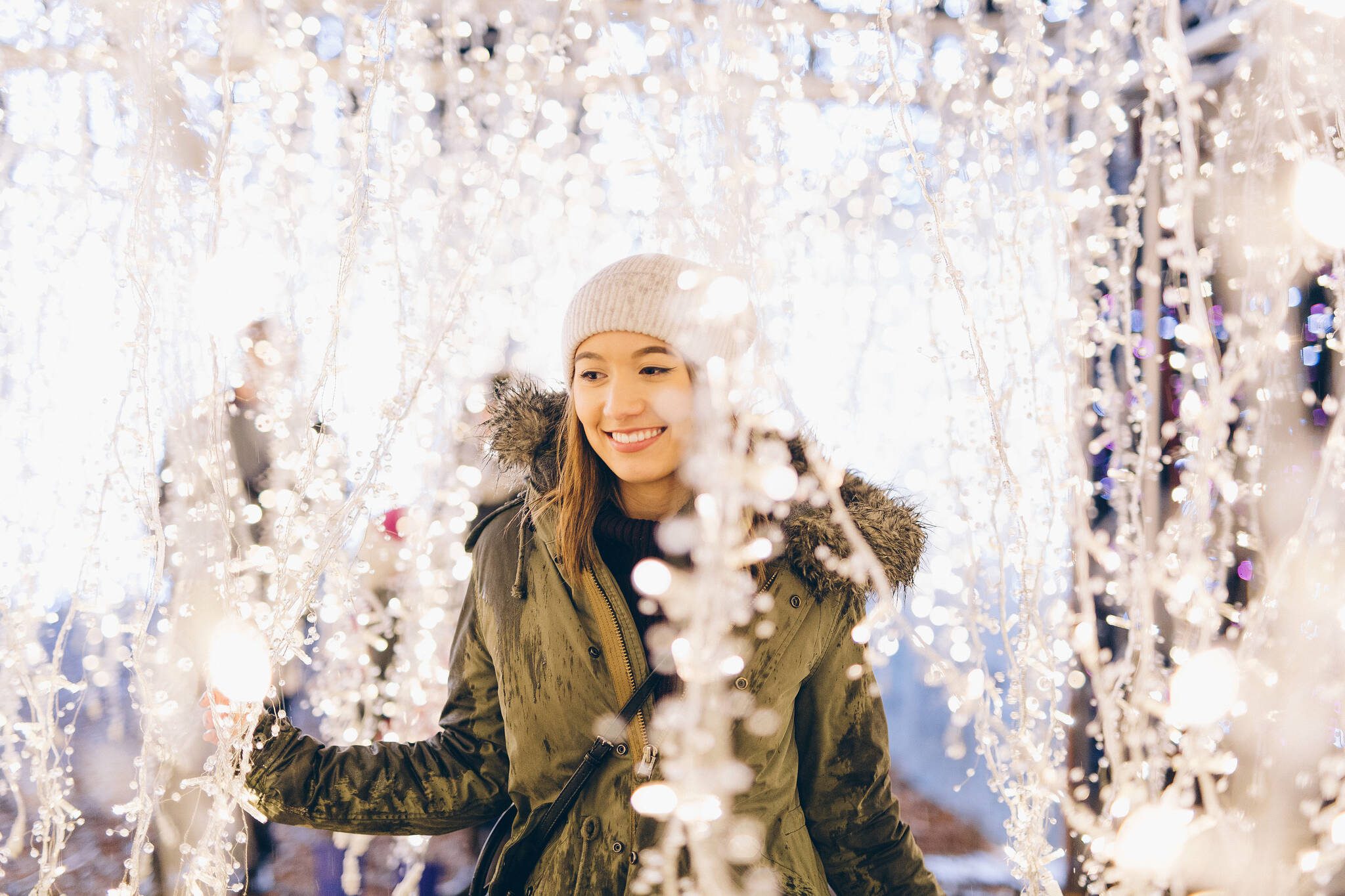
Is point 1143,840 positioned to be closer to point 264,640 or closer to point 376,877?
point 264,640

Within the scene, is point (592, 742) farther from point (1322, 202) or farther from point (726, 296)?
point (1322, 202)

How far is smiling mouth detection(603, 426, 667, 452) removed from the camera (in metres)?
0.99

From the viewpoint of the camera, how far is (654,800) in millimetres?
938

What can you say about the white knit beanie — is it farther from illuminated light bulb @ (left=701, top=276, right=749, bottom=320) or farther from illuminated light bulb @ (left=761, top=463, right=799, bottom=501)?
illuminated light bulb @ (left=761, top=463, right=799, bottom=501)

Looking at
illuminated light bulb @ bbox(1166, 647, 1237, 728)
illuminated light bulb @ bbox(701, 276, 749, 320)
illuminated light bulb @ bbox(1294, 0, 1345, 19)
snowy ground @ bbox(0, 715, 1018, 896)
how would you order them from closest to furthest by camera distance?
illuminated light bulb @ bbox(1294, 0, 1345, 19), illuminated light bulb @ bbox(701, 276, 749, 320), illuminated light bulb @ bbox(1166, 647, 1237, 728), snowy ground @ bbox(0, 715, 1018, 896)

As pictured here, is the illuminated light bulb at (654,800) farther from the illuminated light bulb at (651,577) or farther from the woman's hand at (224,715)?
the woman's hand at (224,715)

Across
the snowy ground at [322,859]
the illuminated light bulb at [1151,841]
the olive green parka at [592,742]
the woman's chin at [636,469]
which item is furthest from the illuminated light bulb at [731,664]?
the snowy ground at [322,859]

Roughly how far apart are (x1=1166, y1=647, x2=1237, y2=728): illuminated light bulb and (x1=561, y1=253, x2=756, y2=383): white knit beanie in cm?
79

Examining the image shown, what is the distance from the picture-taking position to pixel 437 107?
2.51 m

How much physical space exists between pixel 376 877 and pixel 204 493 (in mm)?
1290

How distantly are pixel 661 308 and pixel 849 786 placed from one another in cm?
68

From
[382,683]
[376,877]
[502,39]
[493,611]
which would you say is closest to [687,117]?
[502,39]

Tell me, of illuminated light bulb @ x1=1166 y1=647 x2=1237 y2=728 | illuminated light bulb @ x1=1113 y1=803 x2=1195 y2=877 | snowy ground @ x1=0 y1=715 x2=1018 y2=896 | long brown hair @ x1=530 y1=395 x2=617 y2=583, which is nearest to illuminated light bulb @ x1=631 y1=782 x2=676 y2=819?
long brown hair @ x1=530 y1=395 x2=617 y2=583

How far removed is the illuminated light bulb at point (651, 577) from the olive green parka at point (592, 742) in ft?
0.17
